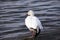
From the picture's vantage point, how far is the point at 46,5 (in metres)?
13.2

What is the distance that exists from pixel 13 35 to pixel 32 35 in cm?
82

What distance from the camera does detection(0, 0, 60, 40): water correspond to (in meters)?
8.59

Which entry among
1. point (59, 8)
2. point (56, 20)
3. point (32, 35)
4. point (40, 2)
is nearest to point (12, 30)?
point (32, 35)

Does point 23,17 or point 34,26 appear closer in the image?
point 34,26

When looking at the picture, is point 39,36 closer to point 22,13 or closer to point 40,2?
point 22,13

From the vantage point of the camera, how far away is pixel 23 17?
35.7 ft

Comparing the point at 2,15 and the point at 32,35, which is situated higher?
the point at 2,15

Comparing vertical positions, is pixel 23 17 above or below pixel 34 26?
above

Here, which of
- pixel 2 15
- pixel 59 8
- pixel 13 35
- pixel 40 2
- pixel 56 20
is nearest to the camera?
pixel 13 35

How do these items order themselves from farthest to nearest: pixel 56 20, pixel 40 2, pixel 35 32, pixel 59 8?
pixel 40 2 → pixel 59 8 → pixel 56 20 → pixel 35 32

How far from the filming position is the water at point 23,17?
859cm

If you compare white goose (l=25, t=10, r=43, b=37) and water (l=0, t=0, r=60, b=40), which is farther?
water (l=0, t=0, r=60, b=40)

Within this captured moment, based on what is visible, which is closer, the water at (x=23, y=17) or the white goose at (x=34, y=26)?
the white goose at (x=34, y=26)

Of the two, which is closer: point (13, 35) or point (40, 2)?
point (13, 35)
